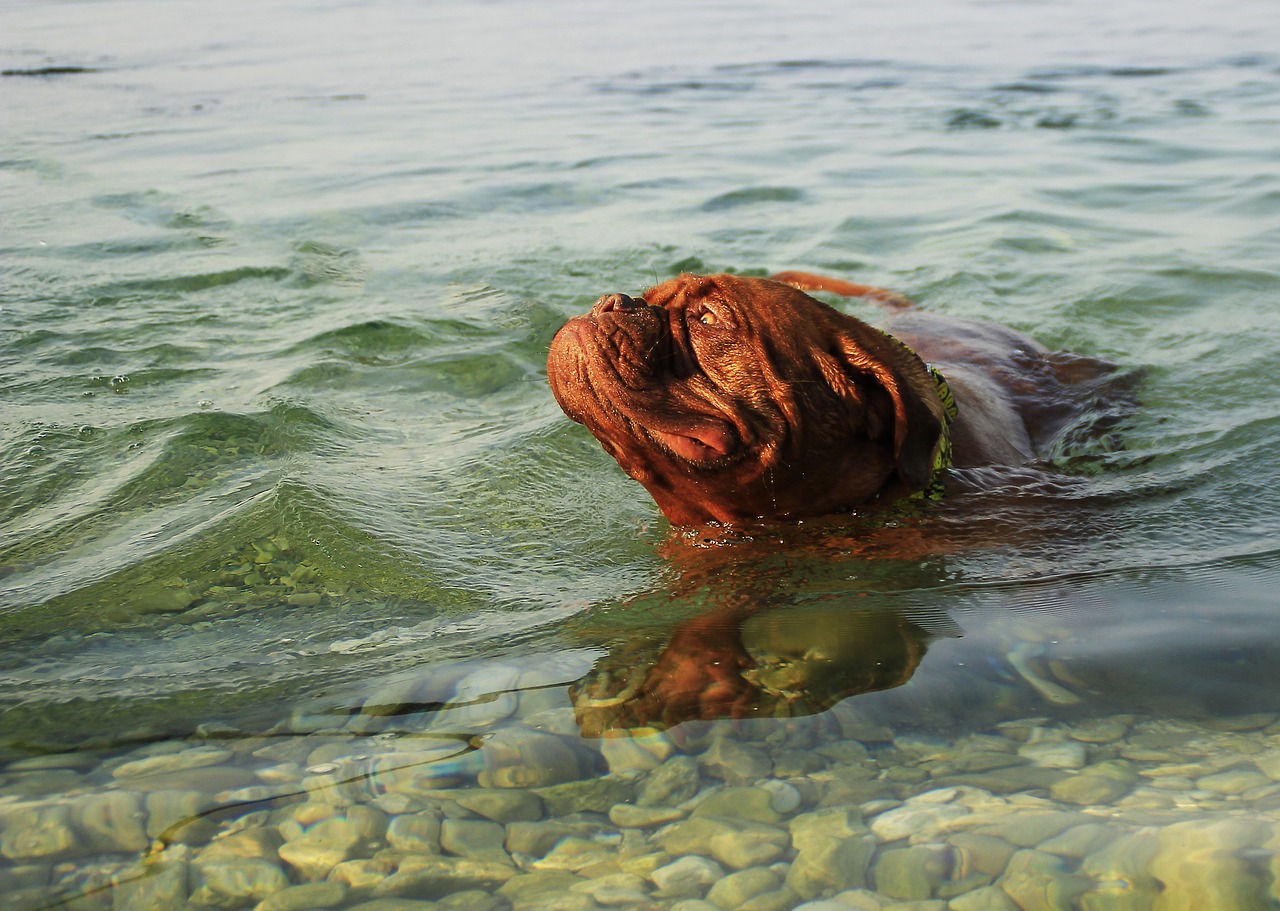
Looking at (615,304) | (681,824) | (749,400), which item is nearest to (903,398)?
(749,400)

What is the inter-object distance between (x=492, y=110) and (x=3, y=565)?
12460 mm

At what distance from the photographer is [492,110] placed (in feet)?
51.0

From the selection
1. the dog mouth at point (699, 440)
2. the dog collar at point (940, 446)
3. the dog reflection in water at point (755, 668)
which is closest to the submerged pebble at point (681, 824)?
the dog reflection in water at point (755, 668)

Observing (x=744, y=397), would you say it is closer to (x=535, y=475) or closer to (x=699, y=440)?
(x=699, y=440)

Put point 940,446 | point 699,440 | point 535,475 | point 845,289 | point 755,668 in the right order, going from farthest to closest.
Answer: point 845,289 → point 535,475 → point 940,446 → point 699,440 → point 755,668

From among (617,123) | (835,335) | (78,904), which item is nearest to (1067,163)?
(617,123)

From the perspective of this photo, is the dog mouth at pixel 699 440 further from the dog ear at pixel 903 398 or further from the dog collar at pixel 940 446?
the dog collar at pixel 940 446

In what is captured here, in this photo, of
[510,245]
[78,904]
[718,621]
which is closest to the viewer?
[78,904]

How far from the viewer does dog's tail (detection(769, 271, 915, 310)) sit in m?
6.86

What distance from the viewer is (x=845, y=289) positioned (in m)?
6.96

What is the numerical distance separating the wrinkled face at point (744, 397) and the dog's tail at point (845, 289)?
2.51 meters

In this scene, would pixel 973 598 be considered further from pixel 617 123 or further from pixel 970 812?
pixel 617 123

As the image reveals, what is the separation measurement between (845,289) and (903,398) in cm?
296

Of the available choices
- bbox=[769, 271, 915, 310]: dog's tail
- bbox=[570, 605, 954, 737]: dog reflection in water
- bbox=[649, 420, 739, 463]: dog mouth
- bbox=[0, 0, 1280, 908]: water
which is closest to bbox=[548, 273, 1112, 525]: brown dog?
bbox=[649, 420, 739, 463]: dog mouth
